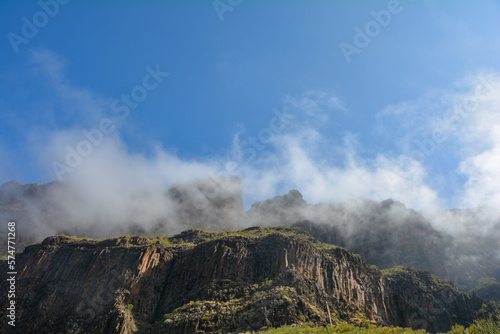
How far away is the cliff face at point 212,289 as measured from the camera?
3187 inches

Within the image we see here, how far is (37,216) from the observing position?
7475 inches

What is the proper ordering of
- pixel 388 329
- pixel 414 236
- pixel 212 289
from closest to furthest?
pixel 388 329 < pixel 212 289 < pixel 414 236

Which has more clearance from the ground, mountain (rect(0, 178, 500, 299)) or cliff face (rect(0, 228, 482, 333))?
mountain (rect(0, 178, 500, 299))

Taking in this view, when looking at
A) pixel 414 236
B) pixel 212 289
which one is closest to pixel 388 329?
pixel 212 289

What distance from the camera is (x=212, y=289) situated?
93.1m

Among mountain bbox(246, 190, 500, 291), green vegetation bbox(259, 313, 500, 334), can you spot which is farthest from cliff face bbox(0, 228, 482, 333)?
mountain bbox(246, 190, 500, 291)

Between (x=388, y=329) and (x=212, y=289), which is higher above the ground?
(x=212, y=289)

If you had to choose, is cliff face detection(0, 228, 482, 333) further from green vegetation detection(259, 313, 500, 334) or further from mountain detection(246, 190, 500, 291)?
mountain detection(246, 190, 500, 291)

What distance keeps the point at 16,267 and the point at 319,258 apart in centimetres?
10316

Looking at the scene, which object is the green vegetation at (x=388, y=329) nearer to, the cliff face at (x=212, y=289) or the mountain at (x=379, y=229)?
the cliff face at (x=212, y=289)

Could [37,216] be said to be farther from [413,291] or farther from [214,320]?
[413,291]

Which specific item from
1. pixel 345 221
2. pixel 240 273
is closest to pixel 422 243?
pixel 345 221

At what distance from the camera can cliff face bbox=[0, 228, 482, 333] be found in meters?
80.9

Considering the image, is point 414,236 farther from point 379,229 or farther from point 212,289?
point 212,289
